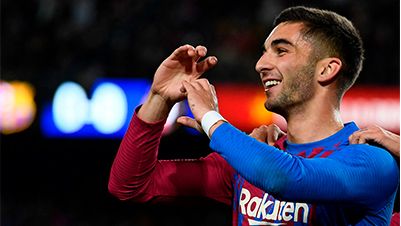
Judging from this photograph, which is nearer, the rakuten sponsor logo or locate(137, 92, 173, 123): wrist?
the rakuten sponsor logo

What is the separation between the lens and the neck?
11.2 ft

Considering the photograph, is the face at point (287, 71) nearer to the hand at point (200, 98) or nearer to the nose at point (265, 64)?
the nose at point (265, 64)

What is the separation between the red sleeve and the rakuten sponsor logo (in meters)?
0.25

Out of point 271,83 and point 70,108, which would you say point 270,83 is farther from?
point 70,108

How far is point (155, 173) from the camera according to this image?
11.9ft

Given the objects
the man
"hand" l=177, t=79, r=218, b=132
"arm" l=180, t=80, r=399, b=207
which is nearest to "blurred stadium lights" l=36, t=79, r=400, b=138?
the man

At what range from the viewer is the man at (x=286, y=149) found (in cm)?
287

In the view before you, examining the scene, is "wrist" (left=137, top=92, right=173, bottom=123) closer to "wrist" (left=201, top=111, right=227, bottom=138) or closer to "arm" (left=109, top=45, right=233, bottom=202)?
"arm" (left=109, top=45, right=233, bottom=202)

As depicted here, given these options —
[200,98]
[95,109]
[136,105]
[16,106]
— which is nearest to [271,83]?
[200,98]

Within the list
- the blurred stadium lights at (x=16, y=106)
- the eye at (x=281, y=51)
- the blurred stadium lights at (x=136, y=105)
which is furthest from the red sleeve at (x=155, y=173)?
the blurred stadium lights at (x=16, y=106)

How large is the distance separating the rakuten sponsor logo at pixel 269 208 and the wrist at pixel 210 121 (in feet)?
1.65

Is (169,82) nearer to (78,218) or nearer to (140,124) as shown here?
(140,124)

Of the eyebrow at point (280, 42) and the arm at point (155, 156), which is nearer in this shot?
the eyebrow at point (280, 42)

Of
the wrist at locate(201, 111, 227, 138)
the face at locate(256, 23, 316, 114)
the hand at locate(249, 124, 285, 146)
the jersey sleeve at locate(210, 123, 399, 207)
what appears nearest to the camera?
the jersey sleeve at locate(210, 123, 399, 207)
